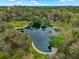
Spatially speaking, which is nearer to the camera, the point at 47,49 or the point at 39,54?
the point at 39,54

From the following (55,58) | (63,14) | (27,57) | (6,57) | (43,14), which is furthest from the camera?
(43,14)

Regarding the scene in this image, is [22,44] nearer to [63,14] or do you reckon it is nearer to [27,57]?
[27,57]

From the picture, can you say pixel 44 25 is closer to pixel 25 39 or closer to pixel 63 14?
pixel 63 14

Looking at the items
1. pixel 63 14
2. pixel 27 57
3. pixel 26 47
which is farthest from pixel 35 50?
pixel 63 14

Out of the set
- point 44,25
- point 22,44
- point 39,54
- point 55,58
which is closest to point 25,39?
point 22,44

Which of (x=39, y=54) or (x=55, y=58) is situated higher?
(x=55, y=58)

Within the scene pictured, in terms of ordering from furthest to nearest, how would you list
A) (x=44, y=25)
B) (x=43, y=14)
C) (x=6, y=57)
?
(x=43, y=14)
(x=44, y=25)
(x=6, y=57)

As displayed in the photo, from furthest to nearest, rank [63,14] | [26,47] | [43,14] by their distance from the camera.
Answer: [43,14] → [63,14] → [26,47]

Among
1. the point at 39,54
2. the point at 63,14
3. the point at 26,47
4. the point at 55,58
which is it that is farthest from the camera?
the point at 63,14

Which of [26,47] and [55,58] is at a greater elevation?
[55,58]

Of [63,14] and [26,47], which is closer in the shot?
[26,47]
